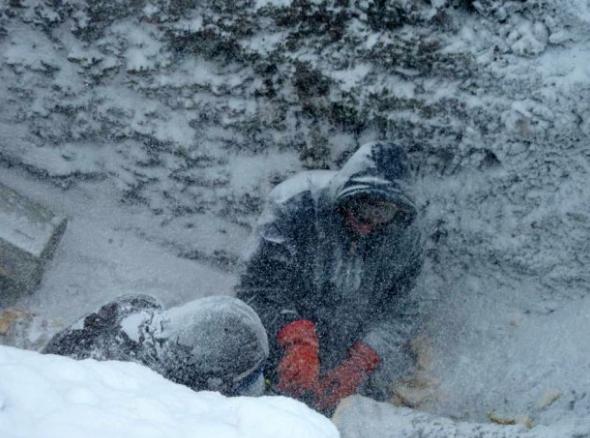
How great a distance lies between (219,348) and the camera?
1601mm

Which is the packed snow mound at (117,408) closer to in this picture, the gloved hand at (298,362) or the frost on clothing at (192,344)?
the frost on clothing at (192,344)

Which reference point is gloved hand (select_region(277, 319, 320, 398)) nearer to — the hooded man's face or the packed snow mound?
the hooded man's face

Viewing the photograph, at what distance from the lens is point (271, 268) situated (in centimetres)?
219

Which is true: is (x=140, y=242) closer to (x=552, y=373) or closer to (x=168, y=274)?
(x=168, y=274)

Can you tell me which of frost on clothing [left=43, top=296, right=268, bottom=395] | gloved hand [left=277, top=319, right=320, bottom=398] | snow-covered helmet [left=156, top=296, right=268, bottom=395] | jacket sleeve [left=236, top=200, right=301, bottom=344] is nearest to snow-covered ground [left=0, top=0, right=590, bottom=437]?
jacket sleeve [left=236, top=200, right=301, bottom=344]

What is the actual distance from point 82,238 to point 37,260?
38cm

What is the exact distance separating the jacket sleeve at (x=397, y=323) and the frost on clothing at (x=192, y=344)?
2.27ft

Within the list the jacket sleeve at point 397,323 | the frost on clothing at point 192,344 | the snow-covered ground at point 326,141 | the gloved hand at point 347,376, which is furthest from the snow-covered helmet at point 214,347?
the snow-covered ground at point 326,141

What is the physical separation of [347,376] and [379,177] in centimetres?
72

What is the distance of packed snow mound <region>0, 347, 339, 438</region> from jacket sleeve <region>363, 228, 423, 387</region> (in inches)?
58.2

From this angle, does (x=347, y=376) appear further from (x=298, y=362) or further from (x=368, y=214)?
(x=368, y=214)

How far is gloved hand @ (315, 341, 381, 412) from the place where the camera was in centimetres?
197

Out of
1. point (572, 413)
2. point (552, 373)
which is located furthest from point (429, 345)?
point (572, 413)

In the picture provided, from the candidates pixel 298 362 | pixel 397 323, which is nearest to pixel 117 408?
pixel 298 362
